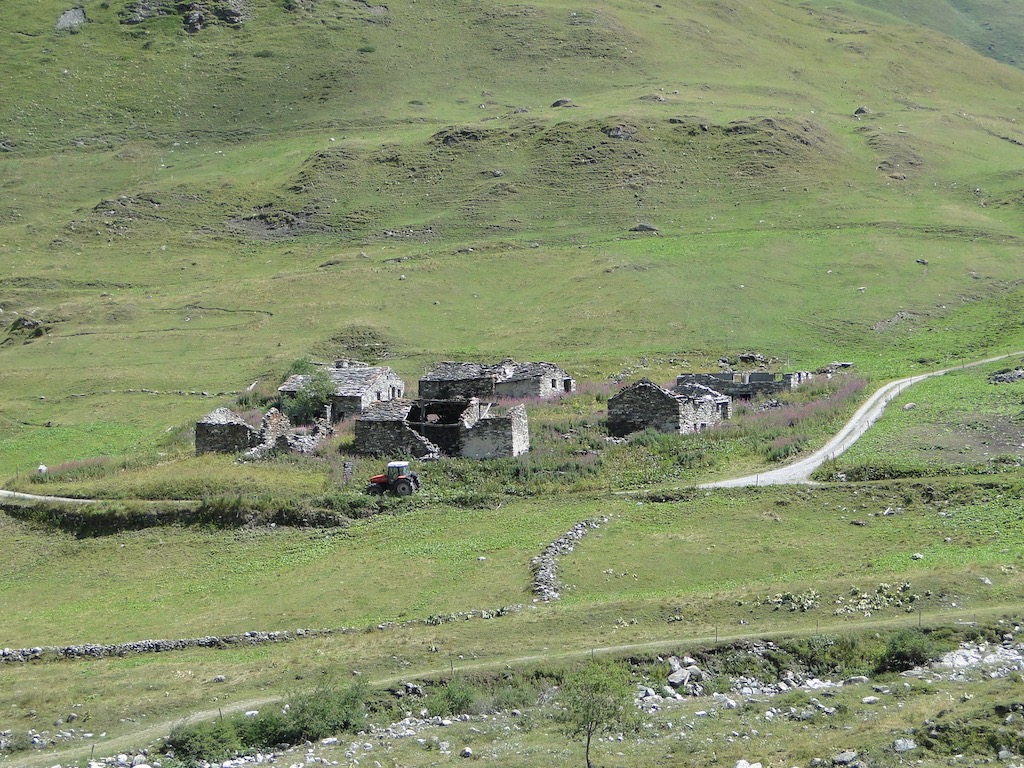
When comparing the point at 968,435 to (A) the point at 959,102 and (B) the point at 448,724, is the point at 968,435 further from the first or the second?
(A) the point at 959,102

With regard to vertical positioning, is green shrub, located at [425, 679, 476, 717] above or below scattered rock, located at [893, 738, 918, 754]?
below

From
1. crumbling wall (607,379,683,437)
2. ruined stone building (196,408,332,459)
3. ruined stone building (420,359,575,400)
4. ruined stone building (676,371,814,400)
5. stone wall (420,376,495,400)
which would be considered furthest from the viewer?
ruined stone building (676,371,814,400)

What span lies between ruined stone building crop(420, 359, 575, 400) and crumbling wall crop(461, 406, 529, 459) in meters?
12.7

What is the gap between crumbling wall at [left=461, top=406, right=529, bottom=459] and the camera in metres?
47.6

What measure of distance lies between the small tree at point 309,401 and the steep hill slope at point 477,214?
12714 mm

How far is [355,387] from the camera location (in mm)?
59781

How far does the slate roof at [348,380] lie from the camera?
59250 millimetres

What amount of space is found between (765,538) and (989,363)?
35.7m

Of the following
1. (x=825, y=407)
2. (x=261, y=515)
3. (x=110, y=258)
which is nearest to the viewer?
(x=261, y=515)

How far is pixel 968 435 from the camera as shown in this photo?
46875 millimetres

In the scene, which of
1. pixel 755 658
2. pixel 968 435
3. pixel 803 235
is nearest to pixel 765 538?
pixel 755 658

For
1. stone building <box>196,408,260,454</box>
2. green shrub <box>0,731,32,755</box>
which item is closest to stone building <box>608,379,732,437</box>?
stone building <box>196,408,260,454</box>

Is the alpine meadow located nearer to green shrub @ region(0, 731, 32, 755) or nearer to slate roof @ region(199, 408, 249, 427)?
green shrub @ region(0, 731, 32, 755)

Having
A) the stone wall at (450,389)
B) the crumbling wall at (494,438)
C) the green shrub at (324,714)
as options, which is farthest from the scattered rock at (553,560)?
the stone wall at (450,389)
